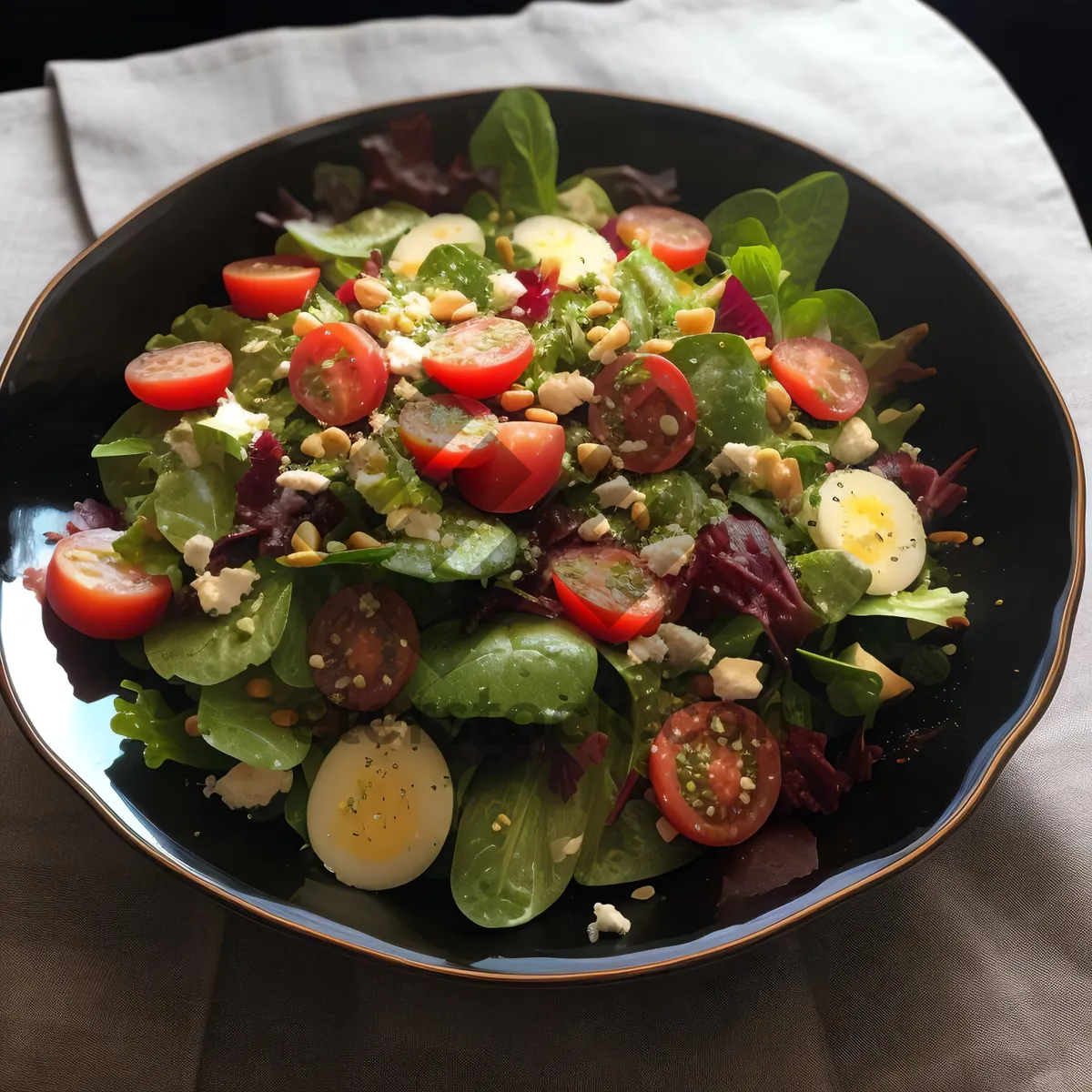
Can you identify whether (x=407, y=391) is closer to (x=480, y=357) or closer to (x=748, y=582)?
(x=480, y=357)

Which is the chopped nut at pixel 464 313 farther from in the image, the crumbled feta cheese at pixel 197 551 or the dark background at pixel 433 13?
the dark background at pixel 433 13

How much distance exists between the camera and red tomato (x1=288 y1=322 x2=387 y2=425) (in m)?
1.71

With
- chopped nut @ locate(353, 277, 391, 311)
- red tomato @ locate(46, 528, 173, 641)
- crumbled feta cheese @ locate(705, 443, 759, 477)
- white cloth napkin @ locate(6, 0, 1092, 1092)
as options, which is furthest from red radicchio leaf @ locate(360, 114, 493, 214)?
white cloth napkin @ locate(6, 0, 1092, 1092)

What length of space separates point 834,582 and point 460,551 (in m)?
0.70

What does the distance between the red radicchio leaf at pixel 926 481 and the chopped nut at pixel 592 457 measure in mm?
588

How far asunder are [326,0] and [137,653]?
2.91m

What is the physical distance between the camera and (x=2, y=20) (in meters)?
3.38

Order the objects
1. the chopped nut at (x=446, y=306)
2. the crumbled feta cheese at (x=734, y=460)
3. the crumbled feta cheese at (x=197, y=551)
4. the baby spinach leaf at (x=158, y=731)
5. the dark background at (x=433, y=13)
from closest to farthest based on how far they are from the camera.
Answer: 1. the baby spinach leaf at (x=158, y=731)
2. the crumbled feta cheese at (x=197, y=551)
3. the crumbled feta cheese at (x=734, y=460)
4. the chopped nut at (x=446, y=306)
5. the dark background at (x=433, y=13)

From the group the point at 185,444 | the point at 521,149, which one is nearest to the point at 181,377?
the point at 185,444

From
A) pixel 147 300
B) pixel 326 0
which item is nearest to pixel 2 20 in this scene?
pixel 326 0

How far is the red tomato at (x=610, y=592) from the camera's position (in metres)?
1.62

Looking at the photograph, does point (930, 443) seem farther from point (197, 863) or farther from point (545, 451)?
point (197, 863)

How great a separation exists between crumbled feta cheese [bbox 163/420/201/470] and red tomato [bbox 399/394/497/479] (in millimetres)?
404

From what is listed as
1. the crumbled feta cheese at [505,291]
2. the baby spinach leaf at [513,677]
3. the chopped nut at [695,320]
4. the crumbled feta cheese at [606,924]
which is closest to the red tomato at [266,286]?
the crumbled feta cheese at [505,291]
